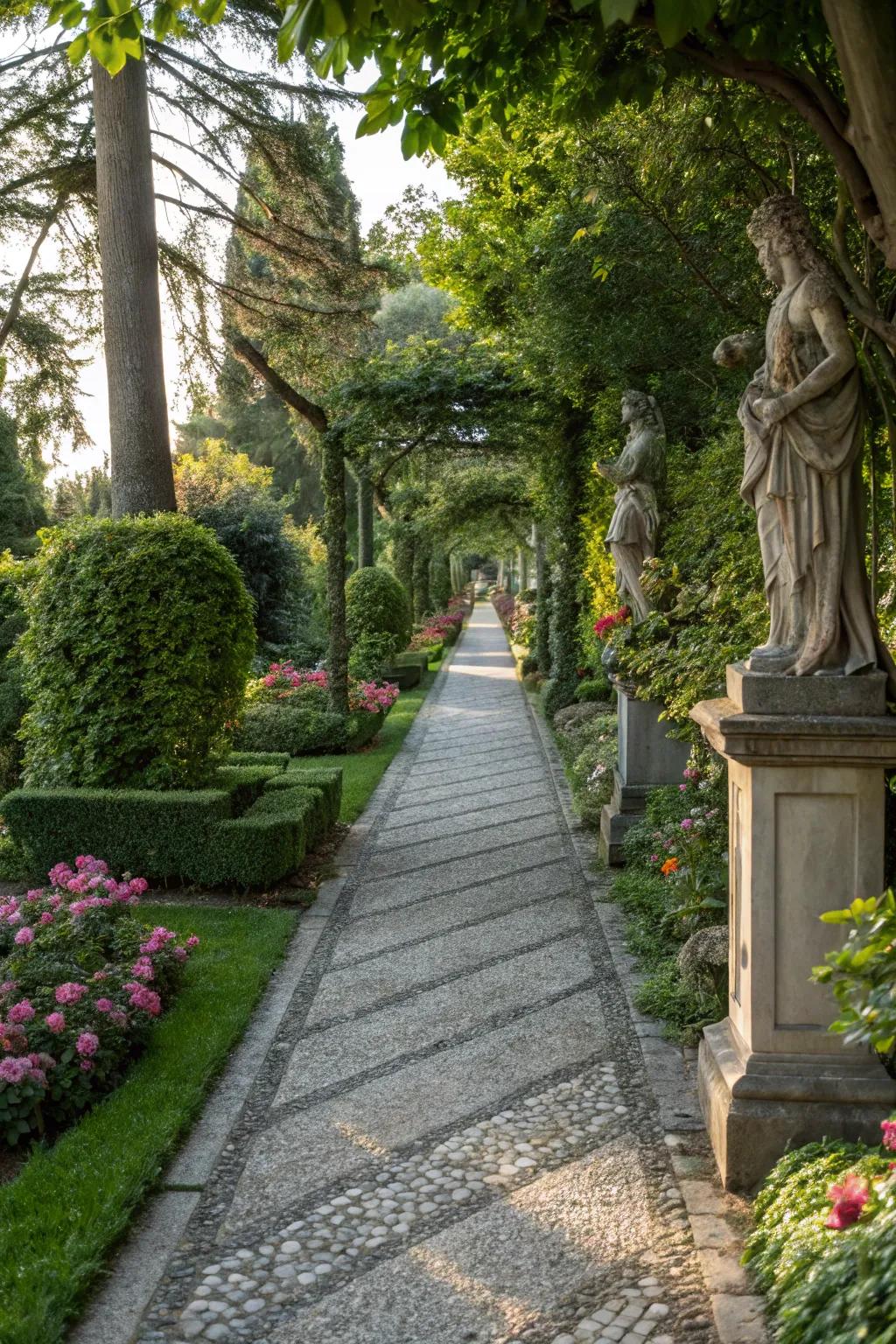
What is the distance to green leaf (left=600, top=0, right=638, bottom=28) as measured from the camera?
94.8 inches

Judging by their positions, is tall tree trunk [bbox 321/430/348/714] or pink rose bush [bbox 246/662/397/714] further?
pink rose bush [bbox 246/662/397/714]

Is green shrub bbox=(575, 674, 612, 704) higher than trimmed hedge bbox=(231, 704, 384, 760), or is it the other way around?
green shrub bbox=(575, 674, 612, 704)

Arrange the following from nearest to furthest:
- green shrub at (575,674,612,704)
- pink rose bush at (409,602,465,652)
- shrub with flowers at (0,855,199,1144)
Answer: shrub with flowers at (0,855,199,1144)
green shrub at (575,674,612,704)
pink rose bush at (409,602,465,652)

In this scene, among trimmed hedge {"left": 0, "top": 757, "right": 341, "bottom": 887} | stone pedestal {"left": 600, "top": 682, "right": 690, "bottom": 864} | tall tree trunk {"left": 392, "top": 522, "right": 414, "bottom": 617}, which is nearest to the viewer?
Result: trimmed hedge {"left": 0, "top": 757, "right": 341, "bottom": 887}

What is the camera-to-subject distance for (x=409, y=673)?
75.1ft

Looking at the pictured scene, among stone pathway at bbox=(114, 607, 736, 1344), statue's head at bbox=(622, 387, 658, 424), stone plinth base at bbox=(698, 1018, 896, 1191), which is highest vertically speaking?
statue's head at bbox=(622, 387, 658, 424)

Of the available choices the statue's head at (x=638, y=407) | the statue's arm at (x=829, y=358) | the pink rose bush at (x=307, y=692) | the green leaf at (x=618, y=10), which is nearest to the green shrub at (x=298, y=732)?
the pink rose bush at (x=307, y=692)

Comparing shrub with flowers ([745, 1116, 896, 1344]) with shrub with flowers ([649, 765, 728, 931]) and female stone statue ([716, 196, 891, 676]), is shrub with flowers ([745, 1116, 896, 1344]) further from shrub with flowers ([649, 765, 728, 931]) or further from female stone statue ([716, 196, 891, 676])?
shrub with flowers ([649, 765, 728, 931])

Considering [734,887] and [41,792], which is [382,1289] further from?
[41,792]

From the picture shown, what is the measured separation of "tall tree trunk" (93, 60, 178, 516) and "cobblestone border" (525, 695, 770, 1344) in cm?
658

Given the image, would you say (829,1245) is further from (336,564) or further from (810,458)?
(336,564)

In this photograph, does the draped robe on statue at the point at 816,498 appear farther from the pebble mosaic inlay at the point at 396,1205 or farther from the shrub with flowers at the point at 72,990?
the shrub with flowers at the point at 72,990

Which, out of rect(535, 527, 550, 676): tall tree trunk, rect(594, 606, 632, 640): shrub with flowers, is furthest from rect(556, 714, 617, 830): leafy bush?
rect(535, 527, 550, 676): tall tree trunk

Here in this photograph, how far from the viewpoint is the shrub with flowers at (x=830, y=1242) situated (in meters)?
2.60
